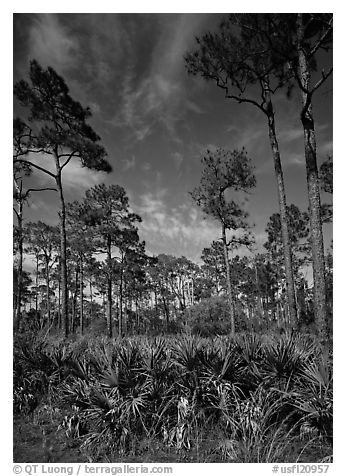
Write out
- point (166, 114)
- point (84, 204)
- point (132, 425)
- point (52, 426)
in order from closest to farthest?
1. point (132, 425)
2. point (52, 426)
3. point (166, 114)
4. point (84, 204)

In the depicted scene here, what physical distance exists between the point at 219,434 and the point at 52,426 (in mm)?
3092

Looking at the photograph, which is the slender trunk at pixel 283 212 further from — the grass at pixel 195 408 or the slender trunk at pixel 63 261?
the slender trunk at pixel 63 261

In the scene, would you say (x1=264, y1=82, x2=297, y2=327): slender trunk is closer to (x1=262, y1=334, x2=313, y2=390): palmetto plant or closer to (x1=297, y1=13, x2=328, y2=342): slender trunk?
(x1=297, y1=13, x2=328, y2=342): slender trunk

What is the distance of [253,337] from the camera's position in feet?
16.4

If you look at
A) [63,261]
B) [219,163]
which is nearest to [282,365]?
[63,261]

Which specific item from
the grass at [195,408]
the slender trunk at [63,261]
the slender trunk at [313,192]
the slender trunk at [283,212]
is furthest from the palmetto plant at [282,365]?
the slender trunk at [63,261]

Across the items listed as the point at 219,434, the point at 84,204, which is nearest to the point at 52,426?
the point at 219,434

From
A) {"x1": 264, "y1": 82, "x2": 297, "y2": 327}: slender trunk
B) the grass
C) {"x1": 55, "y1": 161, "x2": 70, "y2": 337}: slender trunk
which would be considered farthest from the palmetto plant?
{"x1": 55, "y1": 161, "x2": 70, "y2": 337}: slender trunk

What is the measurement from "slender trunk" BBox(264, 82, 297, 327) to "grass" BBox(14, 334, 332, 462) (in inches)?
186

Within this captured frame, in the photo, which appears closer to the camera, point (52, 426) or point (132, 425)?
point (132, 425)

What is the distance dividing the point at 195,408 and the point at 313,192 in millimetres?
4768
